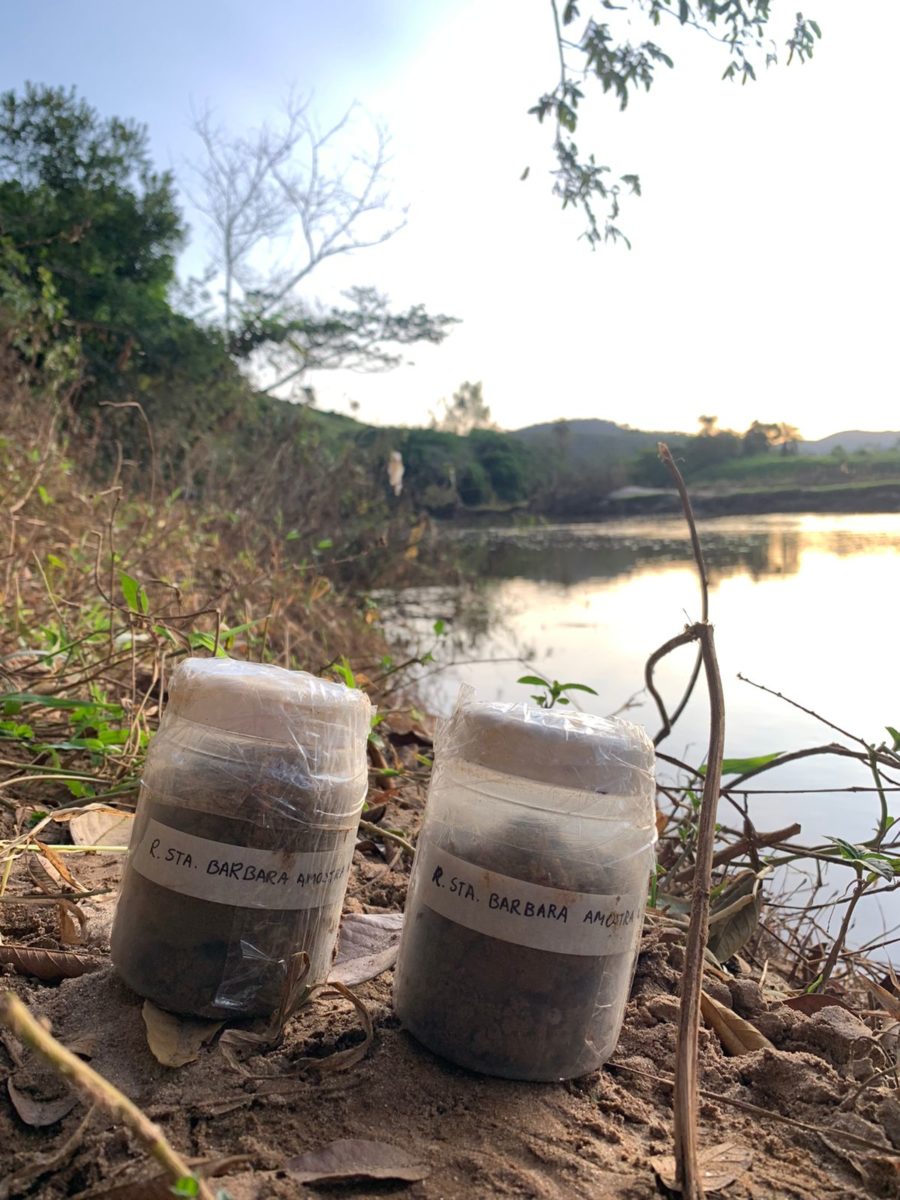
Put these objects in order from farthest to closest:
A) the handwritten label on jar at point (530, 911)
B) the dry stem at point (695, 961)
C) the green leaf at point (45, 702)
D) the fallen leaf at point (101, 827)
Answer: the green leaf at point (45, 702) < the fallen leaf at point (101, 827) < the handwritten label on jar at point (530, 911) < the dry stem at point (695, 961)

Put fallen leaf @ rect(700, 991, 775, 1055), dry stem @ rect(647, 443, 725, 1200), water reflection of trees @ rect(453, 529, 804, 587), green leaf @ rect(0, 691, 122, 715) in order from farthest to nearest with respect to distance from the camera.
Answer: water reflection of trees @ rect(453, 529, 804, 587), green leaf @ rect(0, 691, 122, 715), fallen leaf @ rect(700, 991, 775, 1055), dry stem @ rect(647, 443, 725, 1200)

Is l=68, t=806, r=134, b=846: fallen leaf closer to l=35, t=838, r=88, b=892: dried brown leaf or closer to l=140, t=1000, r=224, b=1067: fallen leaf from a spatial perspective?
l=35, t=838, r=88, b=892: dried brown leaf

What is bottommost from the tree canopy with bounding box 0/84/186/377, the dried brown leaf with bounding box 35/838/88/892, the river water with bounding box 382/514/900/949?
the river water with bounding box 382/514/900/949

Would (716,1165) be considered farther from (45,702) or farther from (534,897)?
(45,702)

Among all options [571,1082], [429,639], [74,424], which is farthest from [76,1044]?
[74,424]

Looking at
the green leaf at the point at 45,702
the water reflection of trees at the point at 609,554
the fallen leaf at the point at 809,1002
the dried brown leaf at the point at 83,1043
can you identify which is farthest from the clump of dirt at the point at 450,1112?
the water reflection of trees at the point at 609,554

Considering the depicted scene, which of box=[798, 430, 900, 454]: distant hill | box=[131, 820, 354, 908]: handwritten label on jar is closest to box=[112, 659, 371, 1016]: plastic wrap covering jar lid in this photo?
box=[131, 820, 354, 908]: handwritten label on jar

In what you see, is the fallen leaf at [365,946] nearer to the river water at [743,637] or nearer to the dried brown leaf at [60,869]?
the dried brown leaf at [60,869]
